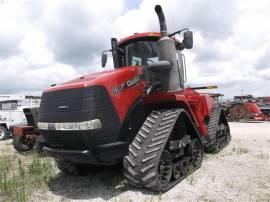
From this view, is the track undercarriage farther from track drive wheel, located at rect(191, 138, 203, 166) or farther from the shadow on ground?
the shadow on ground

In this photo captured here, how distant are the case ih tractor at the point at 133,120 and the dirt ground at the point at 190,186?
22 cm

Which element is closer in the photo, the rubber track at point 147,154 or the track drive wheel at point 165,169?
the rubber track at point 147,154

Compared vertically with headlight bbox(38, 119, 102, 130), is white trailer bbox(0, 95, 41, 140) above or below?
below

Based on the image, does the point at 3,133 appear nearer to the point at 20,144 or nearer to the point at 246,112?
the point at 20,144

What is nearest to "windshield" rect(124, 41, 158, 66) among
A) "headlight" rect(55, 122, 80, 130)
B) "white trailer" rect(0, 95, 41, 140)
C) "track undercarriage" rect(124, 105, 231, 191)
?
"track undercarriage" rect(124, 105, 231, 191)

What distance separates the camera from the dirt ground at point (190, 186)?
566cm

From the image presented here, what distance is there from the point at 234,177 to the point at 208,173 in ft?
1.77

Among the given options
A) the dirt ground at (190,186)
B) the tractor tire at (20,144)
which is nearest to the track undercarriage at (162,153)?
the dirt ground at (190,186)

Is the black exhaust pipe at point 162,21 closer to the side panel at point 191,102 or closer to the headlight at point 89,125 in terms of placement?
the side panel at point 191,102

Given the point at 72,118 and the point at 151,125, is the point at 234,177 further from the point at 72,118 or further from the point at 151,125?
the point at 72,118

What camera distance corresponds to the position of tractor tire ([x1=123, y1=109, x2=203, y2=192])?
564cm

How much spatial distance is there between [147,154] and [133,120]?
0.75 metres

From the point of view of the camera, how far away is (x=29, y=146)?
449 inches

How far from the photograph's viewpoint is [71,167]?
6980 millimetres
